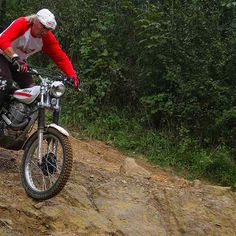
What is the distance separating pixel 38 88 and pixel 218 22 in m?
5.37

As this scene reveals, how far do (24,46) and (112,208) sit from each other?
1.95 m

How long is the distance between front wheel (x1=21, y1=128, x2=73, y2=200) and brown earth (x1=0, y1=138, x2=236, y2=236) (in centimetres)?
12

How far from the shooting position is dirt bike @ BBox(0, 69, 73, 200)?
4965mm

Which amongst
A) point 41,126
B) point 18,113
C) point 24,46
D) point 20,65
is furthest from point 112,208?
point 24,46

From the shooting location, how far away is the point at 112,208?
Result: 5.26 m

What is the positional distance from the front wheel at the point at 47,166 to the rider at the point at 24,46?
2.27 ft

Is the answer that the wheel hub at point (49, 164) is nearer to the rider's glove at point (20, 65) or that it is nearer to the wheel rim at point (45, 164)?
the wheel rim at point (45, 164)

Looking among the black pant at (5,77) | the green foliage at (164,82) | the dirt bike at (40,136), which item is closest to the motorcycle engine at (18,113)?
the dirt bike at (40,136)

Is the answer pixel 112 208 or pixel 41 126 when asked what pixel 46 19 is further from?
pixel 112 208

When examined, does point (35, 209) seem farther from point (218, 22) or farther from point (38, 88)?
point (218, 22)

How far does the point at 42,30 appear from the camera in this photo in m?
5.35

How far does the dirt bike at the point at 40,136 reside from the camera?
496 cm

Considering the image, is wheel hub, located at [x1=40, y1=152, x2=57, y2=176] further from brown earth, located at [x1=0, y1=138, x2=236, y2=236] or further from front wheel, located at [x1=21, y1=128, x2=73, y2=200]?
brown earth, located at [x1=0, y1=138, x2=236, y2=236]

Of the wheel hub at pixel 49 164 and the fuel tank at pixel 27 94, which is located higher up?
the fuel tank at pixel 27 94
